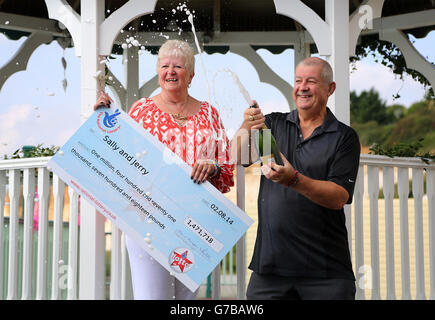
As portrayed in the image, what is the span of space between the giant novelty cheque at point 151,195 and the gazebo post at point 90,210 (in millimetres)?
905

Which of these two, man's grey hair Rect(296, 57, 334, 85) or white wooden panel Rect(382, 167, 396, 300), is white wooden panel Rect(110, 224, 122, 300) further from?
white wooden panel Rect(382, 167, 396, 300)

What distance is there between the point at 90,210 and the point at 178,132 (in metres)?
1.20

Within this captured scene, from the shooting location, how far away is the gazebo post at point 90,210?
12.0 feet

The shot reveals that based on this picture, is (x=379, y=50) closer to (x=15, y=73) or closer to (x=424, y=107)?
(x=15, y=73)

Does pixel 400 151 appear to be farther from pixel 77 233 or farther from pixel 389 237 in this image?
pixel 77 233

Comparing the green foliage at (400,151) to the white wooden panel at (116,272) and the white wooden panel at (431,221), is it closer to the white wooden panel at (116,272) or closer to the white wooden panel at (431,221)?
the white wooden panel at (431,221)

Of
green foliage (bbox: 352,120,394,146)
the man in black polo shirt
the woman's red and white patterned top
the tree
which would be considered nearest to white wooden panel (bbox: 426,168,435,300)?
the man in black polo shirt

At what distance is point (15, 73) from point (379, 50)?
4020 mm

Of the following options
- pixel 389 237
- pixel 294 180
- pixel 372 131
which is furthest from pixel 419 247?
pixel 372 131

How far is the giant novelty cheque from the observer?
2.70 meters

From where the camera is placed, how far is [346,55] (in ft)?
12.3

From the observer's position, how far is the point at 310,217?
250 centimetres

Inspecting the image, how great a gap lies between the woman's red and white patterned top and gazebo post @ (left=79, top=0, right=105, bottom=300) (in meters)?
0.98

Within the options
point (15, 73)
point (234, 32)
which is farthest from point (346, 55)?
point (15, 73)
